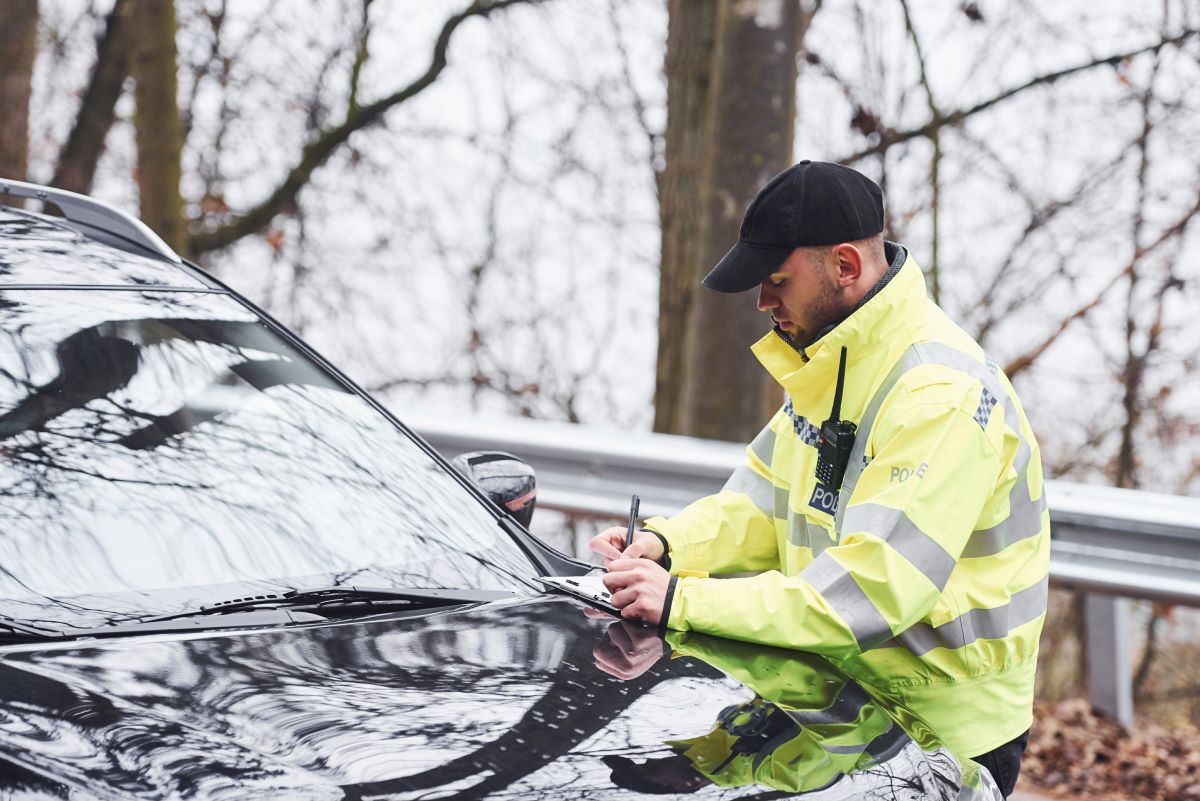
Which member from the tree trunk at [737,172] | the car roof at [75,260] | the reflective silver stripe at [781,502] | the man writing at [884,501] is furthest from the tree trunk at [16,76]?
the man writing at [884,501]

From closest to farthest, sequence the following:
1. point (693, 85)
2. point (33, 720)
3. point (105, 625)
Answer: point (33, 720) < point (105, 625) < point (693, 85)

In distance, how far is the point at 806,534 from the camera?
2.90 m

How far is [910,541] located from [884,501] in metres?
0.08

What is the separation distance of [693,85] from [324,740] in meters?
6.66

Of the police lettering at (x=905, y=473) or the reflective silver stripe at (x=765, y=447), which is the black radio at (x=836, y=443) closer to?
the police lettering at (x=905, y=473)

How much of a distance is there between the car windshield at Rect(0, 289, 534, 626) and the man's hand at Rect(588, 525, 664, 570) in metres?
0.26

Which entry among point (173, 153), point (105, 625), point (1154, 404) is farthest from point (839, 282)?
point (1154, 404)

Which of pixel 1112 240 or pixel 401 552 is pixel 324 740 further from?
pixel 1112 240

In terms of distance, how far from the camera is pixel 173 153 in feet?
30.2

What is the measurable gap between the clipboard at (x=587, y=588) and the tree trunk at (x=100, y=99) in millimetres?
11943

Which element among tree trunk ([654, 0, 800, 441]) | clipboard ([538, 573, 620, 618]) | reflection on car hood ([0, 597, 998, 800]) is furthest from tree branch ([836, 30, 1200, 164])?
reflection on car hood ([0, 597, 998, 800])

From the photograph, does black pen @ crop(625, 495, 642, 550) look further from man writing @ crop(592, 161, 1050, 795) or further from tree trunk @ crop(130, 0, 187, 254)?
tree trunk @ crop(130, 0, 187, 254)

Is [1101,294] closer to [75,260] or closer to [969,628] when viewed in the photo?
[969,628]

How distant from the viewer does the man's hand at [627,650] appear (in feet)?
7.38
